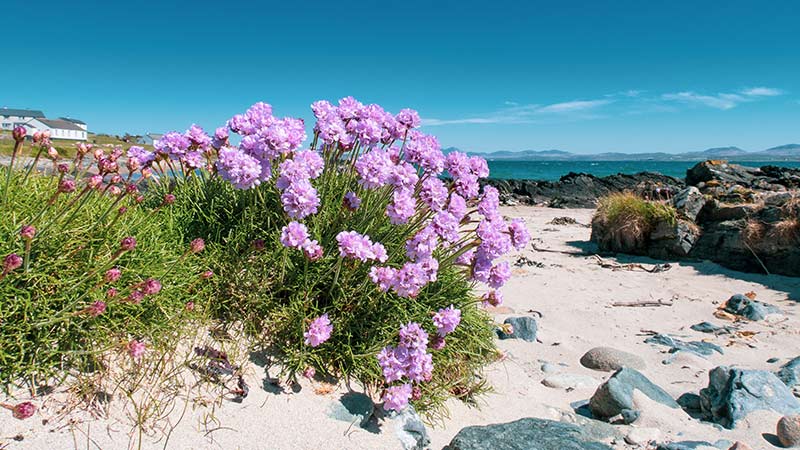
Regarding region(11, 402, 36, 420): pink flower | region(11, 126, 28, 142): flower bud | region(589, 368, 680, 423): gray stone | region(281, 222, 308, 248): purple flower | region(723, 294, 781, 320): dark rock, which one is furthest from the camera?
region(723, 294, 781, 320): dark rock

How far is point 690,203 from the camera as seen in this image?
11234 mm

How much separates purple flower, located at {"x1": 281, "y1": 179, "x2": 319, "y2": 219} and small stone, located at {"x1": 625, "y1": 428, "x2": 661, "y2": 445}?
8.59 ft

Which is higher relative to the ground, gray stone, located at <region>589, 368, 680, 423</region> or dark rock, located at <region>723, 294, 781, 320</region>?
gray stone, located at <region>589, 368, 680, 423</region>

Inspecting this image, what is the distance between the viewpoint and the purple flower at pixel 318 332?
324 centimetres

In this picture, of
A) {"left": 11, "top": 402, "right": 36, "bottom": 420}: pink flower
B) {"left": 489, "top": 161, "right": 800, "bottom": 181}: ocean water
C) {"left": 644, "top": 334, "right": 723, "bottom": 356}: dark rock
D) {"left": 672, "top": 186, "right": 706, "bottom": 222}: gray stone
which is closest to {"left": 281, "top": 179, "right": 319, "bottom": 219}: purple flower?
{"left": 11, "top": 402, "right": 36, "bottom": 420}: pink flower

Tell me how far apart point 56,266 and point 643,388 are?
4.23m

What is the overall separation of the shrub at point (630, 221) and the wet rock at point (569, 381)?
6.99 metres

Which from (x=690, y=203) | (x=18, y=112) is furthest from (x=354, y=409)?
(x=18, y=112)

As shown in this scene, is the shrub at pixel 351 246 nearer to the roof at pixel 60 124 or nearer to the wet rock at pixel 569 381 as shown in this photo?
the wet rock at pixel 569 381

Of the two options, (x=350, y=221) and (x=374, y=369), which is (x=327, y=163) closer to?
(x=350, y=221)

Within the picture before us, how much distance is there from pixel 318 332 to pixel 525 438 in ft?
4.55

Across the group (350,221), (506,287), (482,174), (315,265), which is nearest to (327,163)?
(350,221)

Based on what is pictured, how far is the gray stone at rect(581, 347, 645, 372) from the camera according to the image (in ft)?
17.0

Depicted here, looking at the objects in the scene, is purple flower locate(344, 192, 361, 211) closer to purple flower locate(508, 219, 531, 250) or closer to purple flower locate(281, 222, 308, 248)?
purple flower locate(281, 222, 308, 248)
